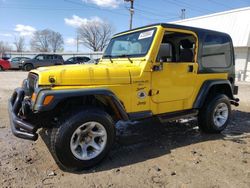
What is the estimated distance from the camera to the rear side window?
5.06 metres

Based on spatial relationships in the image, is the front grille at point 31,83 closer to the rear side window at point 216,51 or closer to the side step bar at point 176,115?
the side step bar at point 176,115

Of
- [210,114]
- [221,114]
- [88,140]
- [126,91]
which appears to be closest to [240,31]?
[221,114]

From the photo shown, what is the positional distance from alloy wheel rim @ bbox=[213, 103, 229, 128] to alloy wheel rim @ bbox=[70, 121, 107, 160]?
2786 millimetres

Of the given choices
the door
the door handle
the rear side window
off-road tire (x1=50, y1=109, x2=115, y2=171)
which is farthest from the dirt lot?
the rear side window

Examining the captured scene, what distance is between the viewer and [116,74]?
3.87m

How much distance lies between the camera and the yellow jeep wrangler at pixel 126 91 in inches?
137

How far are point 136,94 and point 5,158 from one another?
2323mm

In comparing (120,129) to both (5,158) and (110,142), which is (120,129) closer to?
(110,142)

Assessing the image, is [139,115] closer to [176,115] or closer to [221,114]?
[176,115]

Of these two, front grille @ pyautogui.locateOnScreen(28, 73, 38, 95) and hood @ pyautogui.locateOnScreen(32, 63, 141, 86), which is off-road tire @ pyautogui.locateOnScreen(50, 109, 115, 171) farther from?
front grille @ pyautogui.locateOnScreen(28, 73, 38, 95)

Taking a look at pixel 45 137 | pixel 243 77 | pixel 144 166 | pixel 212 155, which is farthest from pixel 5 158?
pixel 243 77

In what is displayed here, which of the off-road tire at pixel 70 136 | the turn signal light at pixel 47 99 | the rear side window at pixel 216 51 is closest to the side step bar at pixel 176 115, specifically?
the rear side window at pixel 216 51

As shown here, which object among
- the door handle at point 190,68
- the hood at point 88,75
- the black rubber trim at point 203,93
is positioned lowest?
the black rubber trim at point 203,93

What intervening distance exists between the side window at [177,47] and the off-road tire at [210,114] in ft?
3.50
